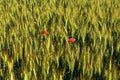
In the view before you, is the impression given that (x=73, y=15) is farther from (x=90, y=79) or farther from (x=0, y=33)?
(x=90, y=79)

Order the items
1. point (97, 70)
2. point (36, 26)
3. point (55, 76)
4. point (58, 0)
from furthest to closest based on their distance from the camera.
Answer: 1. point (58, 0)
2. point (36, 26)
3. point (97, 70)
4. point (55, 76)

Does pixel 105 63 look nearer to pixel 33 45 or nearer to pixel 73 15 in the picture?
pixel 33 45

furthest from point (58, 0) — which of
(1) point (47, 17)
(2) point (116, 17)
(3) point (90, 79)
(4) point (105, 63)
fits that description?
(3) point (90, 79)

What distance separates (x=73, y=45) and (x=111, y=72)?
0.43 metres

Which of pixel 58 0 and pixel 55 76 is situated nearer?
pixel 55 76

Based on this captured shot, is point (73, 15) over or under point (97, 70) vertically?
over

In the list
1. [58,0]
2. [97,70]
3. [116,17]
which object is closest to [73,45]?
[97,70]

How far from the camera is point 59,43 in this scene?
1401 millimetres

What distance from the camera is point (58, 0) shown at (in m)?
2.54

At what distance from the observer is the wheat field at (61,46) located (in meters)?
1.10

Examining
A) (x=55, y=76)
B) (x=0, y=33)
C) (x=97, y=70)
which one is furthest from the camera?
(x=0, y=33)

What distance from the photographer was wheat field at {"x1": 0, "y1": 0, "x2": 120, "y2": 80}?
1.10 meters

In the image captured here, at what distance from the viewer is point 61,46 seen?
4.40 feet

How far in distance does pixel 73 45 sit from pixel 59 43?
0.24 ft
